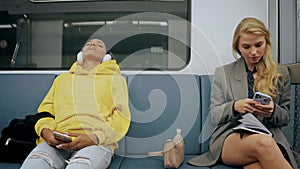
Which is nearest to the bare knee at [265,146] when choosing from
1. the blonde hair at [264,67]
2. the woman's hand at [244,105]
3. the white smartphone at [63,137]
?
the woman's hand at [244,105]

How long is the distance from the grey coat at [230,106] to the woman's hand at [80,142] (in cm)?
54

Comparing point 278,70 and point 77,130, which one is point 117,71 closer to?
point 77,130

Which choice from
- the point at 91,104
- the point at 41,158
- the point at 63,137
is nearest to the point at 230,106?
the point at 91,104

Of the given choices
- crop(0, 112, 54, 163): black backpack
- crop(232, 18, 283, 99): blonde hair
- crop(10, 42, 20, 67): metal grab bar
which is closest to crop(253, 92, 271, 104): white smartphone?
crop(232, 18, 283, 99): blonde hair

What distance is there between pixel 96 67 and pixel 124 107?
13.2 inches

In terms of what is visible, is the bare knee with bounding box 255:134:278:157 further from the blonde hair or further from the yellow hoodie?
the yellow hoodie

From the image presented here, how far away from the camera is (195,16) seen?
7.80 ft

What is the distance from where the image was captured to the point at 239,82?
1.88 m

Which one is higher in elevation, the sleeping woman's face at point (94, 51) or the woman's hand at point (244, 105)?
the sleeping woman's face at point (94, 51)

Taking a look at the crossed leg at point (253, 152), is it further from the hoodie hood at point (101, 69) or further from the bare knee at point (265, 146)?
the hoodie hood at point (101, 69)

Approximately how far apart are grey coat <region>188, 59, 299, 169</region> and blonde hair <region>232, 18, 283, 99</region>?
0.19 feet

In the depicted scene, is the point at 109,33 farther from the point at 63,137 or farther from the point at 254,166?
the point at 254,166

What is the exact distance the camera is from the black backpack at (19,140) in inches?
71.1

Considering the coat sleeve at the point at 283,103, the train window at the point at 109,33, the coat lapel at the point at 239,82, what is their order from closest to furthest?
1. the coat sleeve at the point at 283,103
2. the coat lapel at the point at 239,82
3. the train window at the point at 109,33
